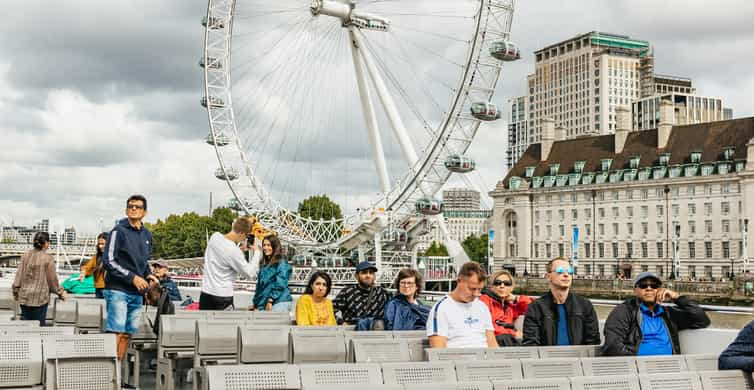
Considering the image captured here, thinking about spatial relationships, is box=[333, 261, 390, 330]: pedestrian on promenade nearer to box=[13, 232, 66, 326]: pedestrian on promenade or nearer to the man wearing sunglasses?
the man wearing sunglasses

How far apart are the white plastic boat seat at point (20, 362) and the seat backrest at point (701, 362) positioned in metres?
4.57

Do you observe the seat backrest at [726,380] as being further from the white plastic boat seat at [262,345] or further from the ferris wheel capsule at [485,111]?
the ferris wheel capsule at [485,111]

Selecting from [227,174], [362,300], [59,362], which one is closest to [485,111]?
[227,174]

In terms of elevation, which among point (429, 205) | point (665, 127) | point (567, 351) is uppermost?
point (665, 127)

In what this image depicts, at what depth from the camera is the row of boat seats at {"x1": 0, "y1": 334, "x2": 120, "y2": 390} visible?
6.02 metres

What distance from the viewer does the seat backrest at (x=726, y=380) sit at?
6.03 meters

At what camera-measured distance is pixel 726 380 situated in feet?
20.1

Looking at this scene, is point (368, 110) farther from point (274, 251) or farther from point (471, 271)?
point (471, 271)

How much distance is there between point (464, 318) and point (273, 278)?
4199 millimetres

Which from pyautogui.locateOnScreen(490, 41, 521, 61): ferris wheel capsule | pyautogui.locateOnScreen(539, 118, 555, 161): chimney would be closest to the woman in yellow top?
pyautogui.locateOnScreen(490, 41, 521, 61): ferris wheel capsule

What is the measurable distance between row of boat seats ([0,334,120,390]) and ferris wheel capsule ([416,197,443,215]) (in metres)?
32.5

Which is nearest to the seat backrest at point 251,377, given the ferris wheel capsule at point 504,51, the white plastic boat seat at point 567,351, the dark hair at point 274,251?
→ the white plastic boat seat at point 567,351

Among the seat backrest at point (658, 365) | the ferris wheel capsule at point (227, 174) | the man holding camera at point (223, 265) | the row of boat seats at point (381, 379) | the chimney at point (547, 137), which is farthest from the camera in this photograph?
the chimney at point (547, 137)

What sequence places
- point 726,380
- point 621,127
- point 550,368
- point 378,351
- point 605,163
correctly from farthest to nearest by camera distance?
point 605,163, point 621,127, point 378,351, point 726,380, point 550,368
